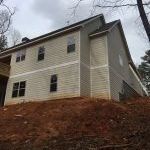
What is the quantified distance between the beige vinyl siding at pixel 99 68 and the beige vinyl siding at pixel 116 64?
0.64 m

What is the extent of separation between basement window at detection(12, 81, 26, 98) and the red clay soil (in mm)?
5792

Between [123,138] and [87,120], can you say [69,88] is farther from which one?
[123,138]

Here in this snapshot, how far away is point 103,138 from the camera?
11.1m

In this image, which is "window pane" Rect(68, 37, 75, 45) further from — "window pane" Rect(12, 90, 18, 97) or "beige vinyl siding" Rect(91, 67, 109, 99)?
"window pane" Rect(12, 90, 18, 97)

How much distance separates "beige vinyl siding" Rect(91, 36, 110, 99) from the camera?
21.3 meters

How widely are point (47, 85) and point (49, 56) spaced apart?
290 cm

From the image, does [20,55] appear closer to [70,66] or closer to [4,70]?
[4,70]

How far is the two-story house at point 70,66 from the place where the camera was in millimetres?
21406

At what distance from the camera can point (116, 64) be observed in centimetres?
2452

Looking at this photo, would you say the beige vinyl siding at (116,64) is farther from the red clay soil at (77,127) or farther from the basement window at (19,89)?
the basement window at (19,89)

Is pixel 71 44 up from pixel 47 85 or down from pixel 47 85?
up

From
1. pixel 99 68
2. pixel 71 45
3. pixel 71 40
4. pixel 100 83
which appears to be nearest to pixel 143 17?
pixel 100 83

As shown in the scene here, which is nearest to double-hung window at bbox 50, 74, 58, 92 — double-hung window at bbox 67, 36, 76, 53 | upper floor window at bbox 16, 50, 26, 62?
double-hung window at bbox 67, 36, 76, 53

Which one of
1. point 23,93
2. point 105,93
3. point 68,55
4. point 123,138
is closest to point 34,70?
point 23,93
